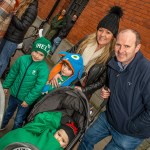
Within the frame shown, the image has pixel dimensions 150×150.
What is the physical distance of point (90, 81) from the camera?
3.54 meters

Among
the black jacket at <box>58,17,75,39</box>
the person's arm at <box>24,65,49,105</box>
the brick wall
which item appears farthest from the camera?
the black jacket at <box>58,17,75,39</box>

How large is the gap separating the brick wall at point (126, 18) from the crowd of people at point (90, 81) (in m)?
2.90

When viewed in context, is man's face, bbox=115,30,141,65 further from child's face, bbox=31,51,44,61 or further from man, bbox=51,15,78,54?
man, bbox=51,15,78,54

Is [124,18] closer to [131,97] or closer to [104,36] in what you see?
[104,36]

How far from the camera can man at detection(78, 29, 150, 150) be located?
275 centimetres

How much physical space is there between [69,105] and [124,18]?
459cm

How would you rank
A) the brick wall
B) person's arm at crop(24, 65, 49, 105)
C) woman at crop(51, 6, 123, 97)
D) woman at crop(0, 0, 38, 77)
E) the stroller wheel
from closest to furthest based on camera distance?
the stroller wheel, person's arm at crop(24, 65, 49, 105), woman at crop(51, 6, 123, 97), woman at crop(0, 0, 38, 77), the brick wall

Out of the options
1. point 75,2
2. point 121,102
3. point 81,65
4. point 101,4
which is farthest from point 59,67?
point 75,2

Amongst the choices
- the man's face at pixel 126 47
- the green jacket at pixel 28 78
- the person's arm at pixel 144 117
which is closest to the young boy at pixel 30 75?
the green jacket at pixel 28 78

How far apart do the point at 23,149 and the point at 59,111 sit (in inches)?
37.3

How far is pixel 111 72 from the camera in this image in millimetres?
3117

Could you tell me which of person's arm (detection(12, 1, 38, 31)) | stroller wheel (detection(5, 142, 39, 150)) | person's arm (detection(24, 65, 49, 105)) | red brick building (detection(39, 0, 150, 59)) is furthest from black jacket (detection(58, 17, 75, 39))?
stroller wheel (detection(5, 142, 39, 150))

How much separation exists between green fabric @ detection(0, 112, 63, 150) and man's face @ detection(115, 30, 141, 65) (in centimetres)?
100

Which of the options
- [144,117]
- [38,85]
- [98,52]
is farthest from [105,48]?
[144,117]
